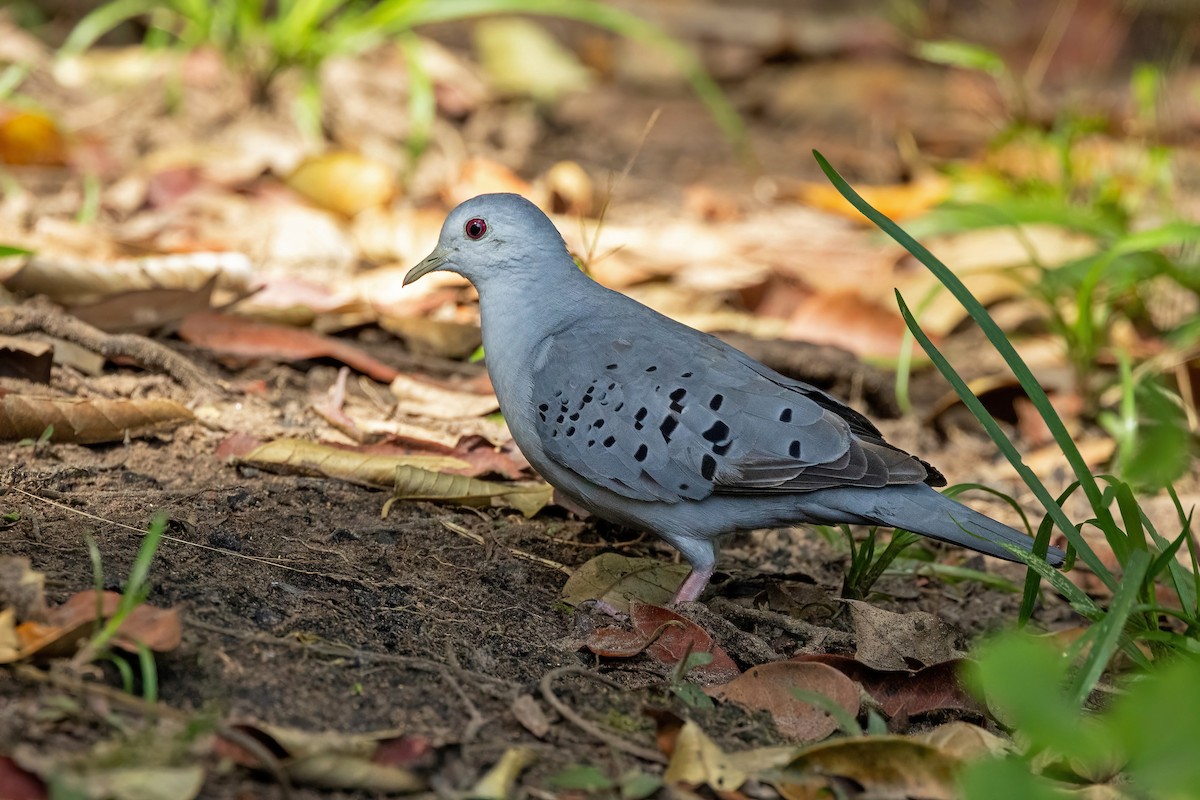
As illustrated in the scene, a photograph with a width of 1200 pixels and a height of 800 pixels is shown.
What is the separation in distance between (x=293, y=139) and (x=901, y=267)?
3201 millimetres

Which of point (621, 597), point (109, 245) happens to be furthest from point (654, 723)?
point (109, 245)

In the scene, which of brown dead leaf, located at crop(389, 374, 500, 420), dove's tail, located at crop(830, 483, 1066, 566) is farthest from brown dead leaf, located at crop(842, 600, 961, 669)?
brown dead leaf, located at crop(389, 374, 500, 420)

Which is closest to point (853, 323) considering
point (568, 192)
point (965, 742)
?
point (568, 192)

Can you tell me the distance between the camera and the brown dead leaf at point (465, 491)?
349 centimetres

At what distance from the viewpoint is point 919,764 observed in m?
2.38

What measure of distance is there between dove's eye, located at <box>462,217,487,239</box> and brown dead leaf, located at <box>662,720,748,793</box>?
1.78 metres

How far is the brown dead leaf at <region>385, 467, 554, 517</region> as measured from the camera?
3.49 meters

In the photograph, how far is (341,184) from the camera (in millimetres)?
6027

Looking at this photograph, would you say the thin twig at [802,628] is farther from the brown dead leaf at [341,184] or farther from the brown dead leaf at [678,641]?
the brown dead leaf at [341,184]

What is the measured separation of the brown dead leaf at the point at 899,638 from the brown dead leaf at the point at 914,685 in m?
0.10

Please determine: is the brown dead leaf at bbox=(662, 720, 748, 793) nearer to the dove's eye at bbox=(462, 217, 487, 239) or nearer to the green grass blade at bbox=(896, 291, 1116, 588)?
the green grass blade at bbox=(896, 291, 1116, 588)

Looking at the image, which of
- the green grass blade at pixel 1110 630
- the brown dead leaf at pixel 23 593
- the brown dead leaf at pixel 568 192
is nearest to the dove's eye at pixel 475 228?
the brown dead leaf at pixel 23 593

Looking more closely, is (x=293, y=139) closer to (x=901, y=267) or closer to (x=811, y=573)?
(x=901, y=267)

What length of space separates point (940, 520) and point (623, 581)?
817 millimetres
